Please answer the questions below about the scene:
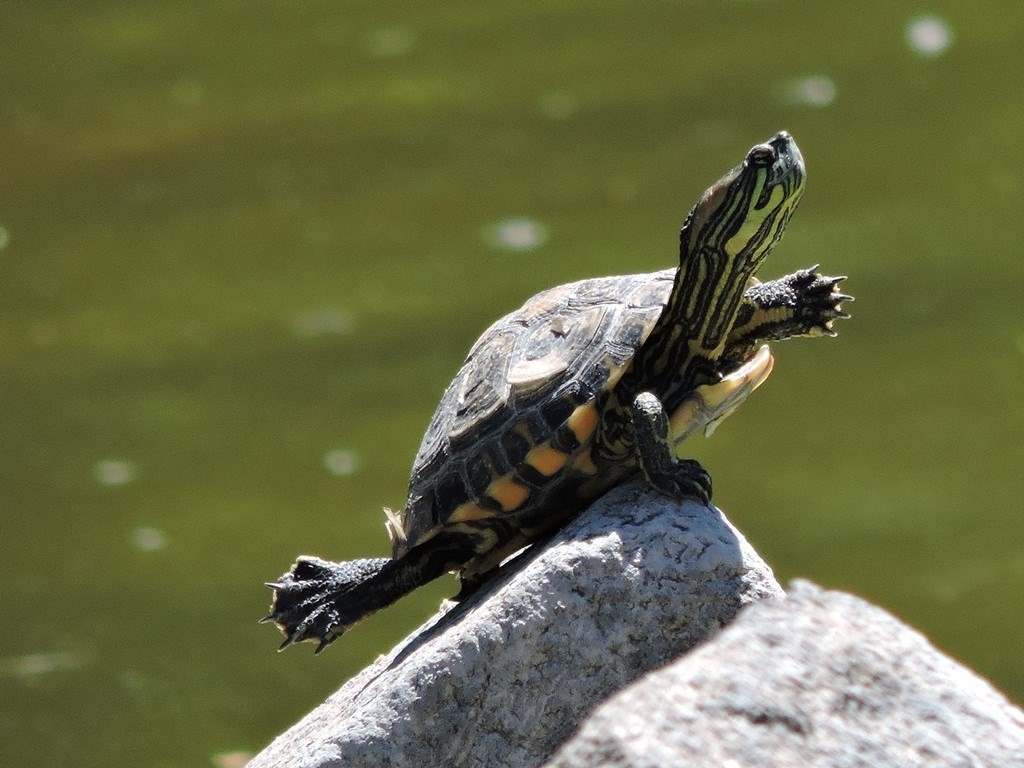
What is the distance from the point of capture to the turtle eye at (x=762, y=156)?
119 inches

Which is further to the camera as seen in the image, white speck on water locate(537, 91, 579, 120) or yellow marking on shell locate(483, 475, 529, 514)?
white speck on water locate(537, 91, 579, 120)

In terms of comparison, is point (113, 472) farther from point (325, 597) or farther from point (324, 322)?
point (325, 597)

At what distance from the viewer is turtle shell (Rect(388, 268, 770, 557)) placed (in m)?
2.99

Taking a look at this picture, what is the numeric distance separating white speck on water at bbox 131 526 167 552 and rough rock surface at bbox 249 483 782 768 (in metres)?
3.30

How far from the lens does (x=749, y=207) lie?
3031 mm

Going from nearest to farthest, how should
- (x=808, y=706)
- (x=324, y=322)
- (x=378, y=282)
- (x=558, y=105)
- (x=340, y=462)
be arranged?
(x=808, y=706), (x=340, y=462), (x=324, y=322), (x=378, y=282), (x=558, y=105)

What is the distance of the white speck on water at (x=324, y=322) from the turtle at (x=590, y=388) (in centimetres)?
361

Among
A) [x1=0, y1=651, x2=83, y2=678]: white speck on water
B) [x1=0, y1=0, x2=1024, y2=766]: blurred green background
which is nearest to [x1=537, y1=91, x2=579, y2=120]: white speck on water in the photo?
[x1=0, y1=0, x2=1024, y2=766]: blurred green background

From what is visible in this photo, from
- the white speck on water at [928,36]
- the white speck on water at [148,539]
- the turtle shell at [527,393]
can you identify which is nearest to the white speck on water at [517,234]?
the white speck on water at [148,539]

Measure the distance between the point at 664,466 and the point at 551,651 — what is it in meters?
0.39

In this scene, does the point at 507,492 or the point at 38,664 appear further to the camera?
the point at 38,664

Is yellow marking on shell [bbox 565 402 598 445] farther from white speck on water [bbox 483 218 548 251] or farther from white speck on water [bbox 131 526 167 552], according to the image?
white speck on water [bbox 483 218 548 251]

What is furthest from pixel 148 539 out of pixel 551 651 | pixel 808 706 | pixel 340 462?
pixel 808 706

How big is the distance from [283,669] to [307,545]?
49 cm
